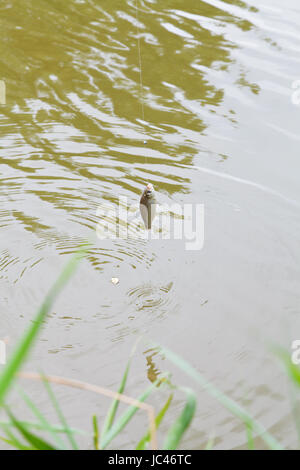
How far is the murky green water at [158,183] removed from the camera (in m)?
3.40

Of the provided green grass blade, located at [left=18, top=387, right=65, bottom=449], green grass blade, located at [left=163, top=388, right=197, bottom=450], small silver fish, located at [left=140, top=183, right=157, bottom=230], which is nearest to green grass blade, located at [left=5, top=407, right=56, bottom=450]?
green grass blade, located at [left=18, top=387, right=65, bottom=449]

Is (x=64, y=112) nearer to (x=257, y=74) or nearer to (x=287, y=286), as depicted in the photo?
(x=257, y=74)

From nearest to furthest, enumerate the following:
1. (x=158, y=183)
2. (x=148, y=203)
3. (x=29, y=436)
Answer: (x=29, y=436) < (x=148, y=203) < (x=158, y=183)

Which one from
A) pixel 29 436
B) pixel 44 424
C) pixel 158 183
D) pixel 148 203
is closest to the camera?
pixel 29 436

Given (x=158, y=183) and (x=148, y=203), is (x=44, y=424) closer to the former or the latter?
(x=148, y=203)

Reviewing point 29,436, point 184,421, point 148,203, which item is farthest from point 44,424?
point 148,203

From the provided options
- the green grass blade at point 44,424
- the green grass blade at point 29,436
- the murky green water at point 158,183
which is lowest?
the murky green water at point 158,183

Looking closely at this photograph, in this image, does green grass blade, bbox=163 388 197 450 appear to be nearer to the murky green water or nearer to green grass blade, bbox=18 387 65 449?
green grass blade, bbox=18 387 65 449

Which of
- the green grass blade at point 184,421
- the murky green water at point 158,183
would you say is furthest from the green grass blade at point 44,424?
the murky green water at point 158,183

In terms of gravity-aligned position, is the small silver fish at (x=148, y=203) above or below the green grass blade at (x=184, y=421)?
below

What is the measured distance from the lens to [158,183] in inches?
193

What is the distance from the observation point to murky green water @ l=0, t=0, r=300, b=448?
3404 millimetres

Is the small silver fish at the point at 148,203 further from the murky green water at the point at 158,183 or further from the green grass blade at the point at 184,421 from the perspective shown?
the green grass blade at the point at 184,421
